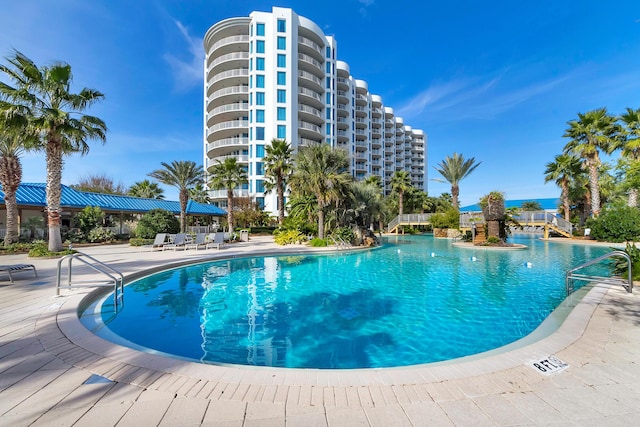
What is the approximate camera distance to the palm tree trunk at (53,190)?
13.8m

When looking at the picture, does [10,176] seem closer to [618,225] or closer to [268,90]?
[268,90]

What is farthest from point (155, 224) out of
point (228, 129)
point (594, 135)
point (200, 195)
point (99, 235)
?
point (594, 135)

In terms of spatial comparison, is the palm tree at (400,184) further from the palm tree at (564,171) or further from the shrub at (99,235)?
the shrub at (99,235)

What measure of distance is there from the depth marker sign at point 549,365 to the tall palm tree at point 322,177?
53.4ft

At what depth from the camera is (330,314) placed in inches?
249

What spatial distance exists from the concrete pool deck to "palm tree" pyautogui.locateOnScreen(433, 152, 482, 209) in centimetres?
3242

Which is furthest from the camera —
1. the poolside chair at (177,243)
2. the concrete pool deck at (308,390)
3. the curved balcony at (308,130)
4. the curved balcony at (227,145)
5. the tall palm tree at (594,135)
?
the curved balcony at (308,130)

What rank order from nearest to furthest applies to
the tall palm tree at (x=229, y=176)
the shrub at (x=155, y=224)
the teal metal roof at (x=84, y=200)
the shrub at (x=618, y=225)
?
the teal metal roof at (x=84, y=200) → the shrub at (x=155, y=224) → the shrub at (x=618, y=225) → the tall palm tree at (x=229, y=176)

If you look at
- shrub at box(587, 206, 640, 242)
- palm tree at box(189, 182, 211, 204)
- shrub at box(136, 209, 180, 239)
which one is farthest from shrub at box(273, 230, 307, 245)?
palm tree at box(189, 182, 211, 204)

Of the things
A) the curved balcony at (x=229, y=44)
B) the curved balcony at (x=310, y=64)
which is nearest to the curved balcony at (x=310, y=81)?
the curved balcony at (x=310, y=64)

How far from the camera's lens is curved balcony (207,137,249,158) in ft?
132

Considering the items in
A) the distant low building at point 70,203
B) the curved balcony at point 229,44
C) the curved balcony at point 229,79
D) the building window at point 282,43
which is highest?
the curved balcony at point 229,44

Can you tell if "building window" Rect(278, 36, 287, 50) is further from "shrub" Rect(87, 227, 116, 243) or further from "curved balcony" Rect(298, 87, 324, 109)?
"shrub" Rect(87, 227, 116, 243)

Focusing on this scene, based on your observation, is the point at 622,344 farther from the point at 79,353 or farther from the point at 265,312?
the point at 79,353
